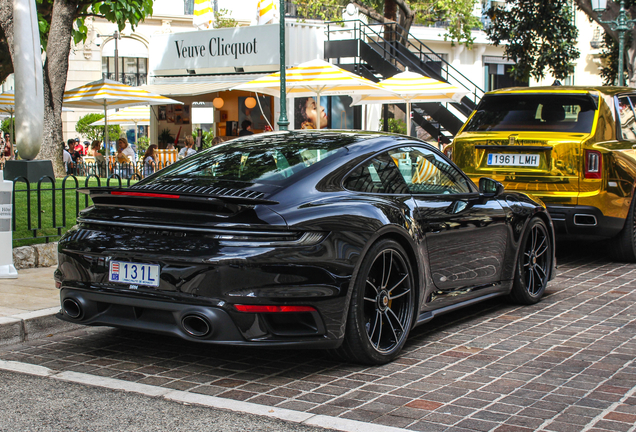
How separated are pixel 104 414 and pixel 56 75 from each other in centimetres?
1295

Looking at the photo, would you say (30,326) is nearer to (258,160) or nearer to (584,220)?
(258,160)

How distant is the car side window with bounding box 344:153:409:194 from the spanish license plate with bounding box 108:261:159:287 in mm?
1287

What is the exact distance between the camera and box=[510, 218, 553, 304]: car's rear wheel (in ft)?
21.1

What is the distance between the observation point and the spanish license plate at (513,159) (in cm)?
839

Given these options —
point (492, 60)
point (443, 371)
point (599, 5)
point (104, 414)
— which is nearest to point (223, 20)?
point (492, 60)

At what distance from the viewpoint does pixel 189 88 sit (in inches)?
941

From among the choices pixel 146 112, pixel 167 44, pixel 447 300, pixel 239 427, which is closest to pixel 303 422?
pixel 239 427

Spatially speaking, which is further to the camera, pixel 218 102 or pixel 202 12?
pixel 202 12

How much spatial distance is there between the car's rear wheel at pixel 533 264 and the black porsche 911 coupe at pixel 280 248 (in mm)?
1030

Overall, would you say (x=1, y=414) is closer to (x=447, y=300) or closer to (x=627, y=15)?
(x=447, y=300)

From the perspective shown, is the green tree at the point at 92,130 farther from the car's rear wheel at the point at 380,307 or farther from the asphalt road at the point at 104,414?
the asphalt road at the point at 104,414

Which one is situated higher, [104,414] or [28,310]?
[28,310]

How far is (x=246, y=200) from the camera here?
4184mm

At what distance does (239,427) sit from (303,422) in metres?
0.30
